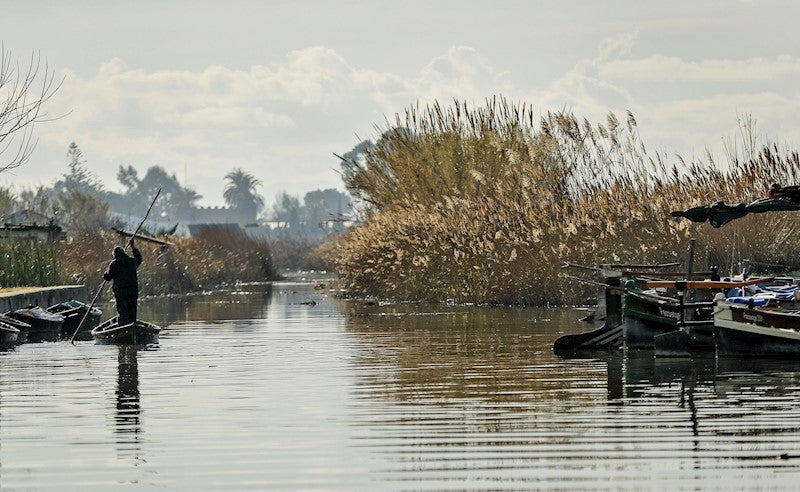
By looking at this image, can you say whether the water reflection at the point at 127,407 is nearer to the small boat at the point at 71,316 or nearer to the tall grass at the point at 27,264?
the small boat at the point at 71,316

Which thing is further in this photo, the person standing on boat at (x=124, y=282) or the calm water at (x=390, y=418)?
the person standing on boat at (x=124, y=282)

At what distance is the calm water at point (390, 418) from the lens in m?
13.6

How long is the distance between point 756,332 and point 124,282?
12.0 meters

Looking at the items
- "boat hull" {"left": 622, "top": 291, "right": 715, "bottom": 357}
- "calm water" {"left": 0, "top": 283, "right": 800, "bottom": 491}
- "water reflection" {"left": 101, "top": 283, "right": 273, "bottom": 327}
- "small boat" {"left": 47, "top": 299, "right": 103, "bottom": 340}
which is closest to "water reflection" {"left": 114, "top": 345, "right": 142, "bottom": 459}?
"calm water" {"left": 0, "top": 283, "right": 800, "bottom": 491}

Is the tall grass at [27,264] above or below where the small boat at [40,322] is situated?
above

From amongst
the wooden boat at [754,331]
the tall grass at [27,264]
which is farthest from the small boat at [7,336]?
the wooden boat at [754,331]

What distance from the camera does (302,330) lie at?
35.0m

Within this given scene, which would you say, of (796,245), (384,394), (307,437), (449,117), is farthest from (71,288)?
(307,437)

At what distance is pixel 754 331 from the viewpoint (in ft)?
78.2

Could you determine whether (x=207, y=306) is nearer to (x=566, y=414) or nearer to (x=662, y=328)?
(x=662, y=328)

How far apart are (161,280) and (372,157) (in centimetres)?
1067

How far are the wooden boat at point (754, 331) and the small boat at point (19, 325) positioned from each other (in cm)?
1257

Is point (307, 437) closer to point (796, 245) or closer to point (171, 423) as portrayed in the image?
point (171, 423)

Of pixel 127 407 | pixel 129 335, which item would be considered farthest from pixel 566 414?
pixel 129 335
